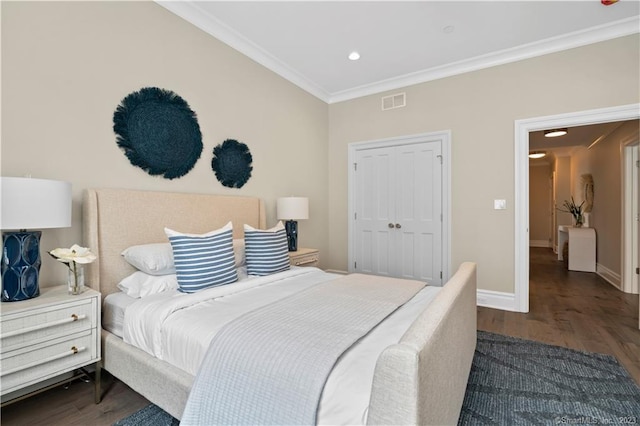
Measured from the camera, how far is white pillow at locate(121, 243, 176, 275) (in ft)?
6.90

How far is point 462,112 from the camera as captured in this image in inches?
149

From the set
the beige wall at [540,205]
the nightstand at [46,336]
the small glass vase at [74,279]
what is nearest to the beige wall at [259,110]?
the small glass vase at [74,279]

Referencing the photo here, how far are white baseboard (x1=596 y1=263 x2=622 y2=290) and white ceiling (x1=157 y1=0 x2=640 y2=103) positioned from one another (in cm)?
341

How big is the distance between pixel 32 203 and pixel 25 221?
0.09m

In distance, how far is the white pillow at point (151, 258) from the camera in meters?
2.10

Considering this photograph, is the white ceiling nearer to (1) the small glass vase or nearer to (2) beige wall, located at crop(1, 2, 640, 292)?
(2) beige wall, located at crop(1, 2, 640, 292)

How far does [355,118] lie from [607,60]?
110 inches

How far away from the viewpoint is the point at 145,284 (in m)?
2.07

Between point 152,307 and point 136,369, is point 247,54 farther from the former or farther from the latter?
point 136,369

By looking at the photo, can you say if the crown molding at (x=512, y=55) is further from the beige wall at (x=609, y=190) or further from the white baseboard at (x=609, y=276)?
the white baseboard at (x=609, y=276)

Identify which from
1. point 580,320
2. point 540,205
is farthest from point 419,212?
point 540,205

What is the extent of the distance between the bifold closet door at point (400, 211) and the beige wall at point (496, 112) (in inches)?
9.6

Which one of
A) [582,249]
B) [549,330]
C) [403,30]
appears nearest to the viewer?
[549,330]

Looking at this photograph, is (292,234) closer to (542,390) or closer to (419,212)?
(419,212)
